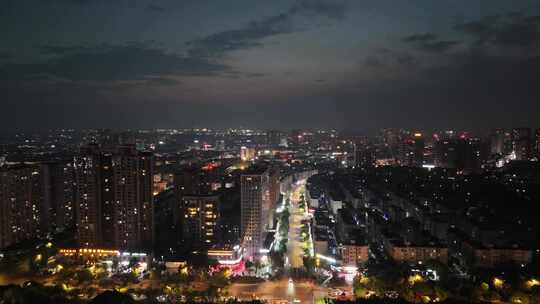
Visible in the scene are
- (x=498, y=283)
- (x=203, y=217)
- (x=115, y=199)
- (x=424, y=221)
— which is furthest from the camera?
(x=424, y=221)

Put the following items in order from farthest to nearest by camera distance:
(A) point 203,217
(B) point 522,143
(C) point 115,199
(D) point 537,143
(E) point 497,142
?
(E) point 497,142 → (B) point 522,143 → (D) point 537,143 → (A) point 203,217 → (C) point 115,199

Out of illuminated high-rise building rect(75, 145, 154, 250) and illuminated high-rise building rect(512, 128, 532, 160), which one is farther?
illuminated high-rise building rect(512, 128, 532, 160)

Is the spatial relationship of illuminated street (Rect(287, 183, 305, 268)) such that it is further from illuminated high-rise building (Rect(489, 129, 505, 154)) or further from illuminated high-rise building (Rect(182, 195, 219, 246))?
illuminated high-rise building (Rect(489, 129, 505, 154))

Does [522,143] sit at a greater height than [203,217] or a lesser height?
greater

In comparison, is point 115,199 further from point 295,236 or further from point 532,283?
point 532,283

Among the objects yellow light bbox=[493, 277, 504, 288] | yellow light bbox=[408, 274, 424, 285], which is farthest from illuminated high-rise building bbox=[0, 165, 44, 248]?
yellow light bbox=[493, 277, 504, 288]

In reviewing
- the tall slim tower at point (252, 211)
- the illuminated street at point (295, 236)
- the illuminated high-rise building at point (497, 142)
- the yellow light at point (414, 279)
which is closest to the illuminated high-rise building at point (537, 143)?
the illuminated high-rise building at point (497, 142)

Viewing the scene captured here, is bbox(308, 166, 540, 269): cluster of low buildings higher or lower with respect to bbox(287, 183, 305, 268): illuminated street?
higher

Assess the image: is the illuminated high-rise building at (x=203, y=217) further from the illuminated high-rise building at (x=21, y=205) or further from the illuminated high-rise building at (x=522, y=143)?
the illuminated high-rise building at (x=522, y=143)

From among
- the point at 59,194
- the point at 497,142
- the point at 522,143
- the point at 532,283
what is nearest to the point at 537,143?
the point at 522,143

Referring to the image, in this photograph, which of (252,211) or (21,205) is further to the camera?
(21,205)
